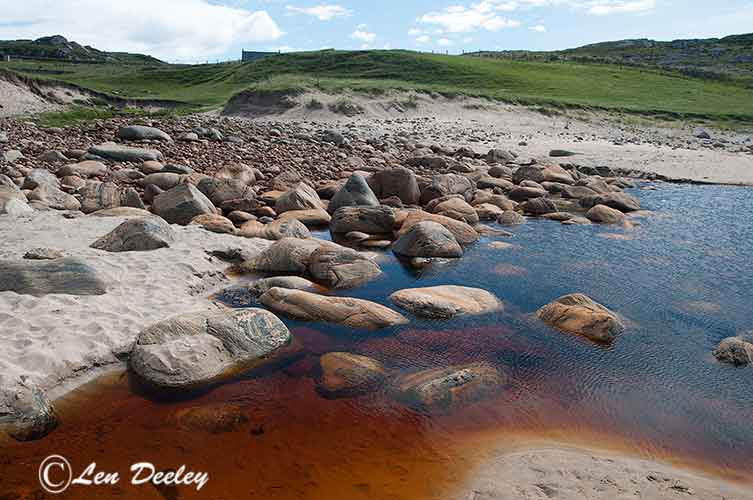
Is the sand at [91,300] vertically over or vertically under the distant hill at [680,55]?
under

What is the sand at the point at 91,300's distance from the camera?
581 cm

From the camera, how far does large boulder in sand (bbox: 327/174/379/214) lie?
12.9 m

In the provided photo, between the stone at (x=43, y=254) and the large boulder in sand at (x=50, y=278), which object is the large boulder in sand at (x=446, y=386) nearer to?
the large boulder in sand at (x=50, y=278)

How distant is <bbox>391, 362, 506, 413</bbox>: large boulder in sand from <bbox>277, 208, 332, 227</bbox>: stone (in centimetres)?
663

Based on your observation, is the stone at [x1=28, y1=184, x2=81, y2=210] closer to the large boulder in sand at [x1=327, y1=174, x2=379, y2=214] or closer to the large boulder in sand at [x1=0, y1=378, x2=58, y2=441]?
the large boulder in sand at [x1=327, y1=174, x2=379, y2=214]

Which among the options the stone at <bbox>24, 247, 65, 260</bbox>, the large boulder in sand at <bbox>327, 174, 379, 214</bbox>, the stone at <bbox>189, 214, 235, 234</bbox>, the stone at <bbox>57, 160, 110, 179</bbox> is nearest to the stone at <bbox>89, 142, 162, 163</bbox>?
the stone at <bbox>57, 160, 110, 179</bbox>

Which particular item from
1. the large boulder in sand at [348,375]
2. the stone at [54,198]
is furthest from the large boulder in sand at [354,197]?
the large boulder in sand at [348,375]

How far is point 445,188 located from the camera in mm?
15109

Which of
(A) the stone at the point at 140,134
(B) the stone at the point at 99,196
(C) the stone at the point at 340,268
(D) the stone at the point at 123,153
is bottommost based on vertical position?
(C) the stone at the point at 340,268

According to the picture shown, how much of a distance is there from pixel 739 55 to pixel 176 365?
115 meters

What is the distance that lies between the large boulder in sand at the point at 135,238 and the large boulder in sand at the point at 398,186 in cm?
682

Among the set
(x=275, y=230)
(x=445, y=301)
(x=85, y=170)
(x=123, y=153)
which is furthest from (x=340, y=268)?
(x=123, y=153)

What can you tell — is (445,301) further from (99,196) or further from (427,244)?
(99,196)

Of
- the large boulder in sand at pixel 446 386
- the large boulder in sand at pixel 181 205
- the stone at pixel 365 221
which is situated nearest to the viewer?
the large boulder in sand at pixel 446 386
